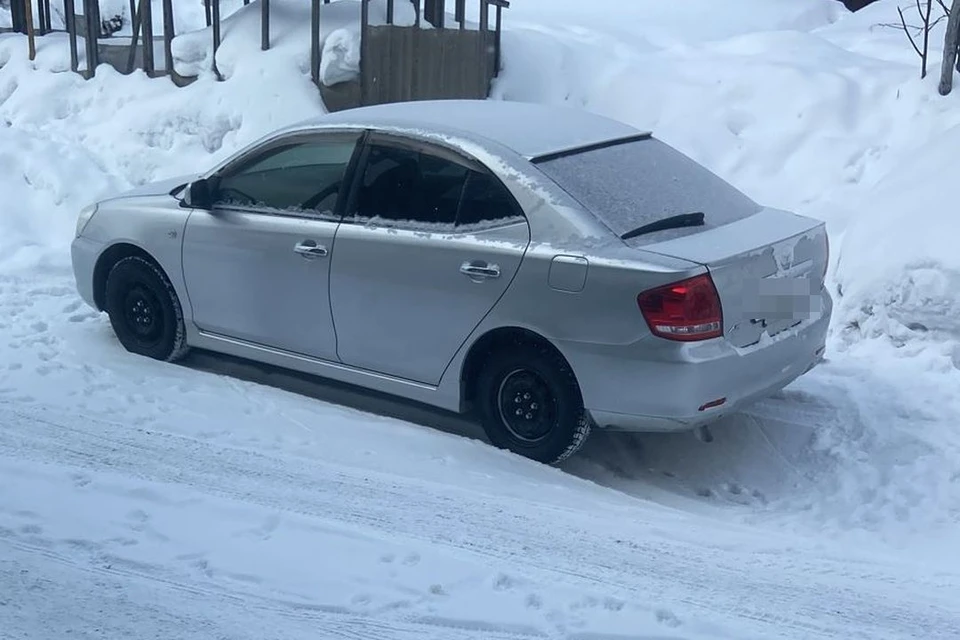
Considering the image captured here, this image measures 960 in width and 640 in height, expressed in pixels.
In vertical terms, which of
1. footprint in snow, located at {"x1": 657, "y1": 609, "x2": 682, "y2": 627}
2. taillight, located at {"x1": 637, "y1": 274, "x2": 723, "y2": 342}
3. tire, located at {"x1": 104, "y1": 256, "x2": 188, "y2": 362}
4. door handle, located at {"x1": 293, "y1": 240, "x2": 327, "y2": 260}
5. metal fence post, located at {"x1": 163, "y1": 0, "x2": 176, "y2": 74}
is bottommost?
tire, located at {"x1": 104, "y1": 256, "x2": 188, "y2": 362}

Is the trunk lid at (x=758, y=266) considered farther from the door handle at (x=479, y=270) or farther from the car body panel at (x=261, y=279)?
the car body panel at (x=261, y=279)

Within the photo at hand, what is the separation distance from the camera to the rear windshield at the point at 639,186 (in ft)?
17.9


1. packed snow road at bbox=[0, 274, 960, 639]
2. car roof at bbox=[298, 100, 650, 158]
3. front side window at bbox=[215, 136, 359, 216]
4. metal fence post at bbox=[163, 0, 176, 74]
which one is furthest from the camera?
metal fence post at bbox=[163, 0, 176, 74]

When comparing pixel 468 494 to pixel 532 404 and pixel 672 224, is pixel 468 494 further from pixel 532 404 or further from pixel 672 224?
pixel 672 224

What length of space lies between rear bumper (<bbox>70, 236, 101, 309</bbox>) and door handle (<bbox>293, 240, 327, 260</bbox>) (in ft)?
5.26

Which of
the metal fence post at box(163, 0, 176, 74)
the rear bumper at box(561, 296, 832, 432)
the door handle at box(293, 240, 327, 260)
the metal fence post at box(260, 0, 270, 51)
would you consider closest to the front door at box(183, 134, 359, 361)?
the door handle at box(293, 240, 327, 260)

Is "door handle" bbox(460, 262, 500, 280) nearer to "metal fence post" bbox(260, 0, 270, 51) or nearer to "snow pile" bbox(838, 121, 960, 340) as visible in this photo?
"snow pile" bbox(838, 121, 960, 340)

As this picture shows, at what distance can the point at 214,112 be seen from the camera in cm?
1167

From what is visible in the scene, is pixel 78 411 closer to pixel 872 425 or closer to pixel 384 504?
pixel 384 504

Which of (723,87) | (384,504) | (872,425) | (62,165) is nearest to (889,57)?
(723,87)

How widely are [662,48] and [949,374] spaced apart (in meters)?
7.57

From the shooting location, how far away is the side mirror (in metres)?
6.47

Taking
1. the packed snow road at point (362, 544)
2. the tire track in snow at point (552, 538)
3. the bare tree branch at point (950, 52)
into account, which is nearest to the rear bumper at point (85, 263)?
the packed snow road at point (362, 544)

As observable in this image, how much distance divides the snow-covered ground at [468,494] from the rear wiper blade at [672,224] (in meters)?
1.17
